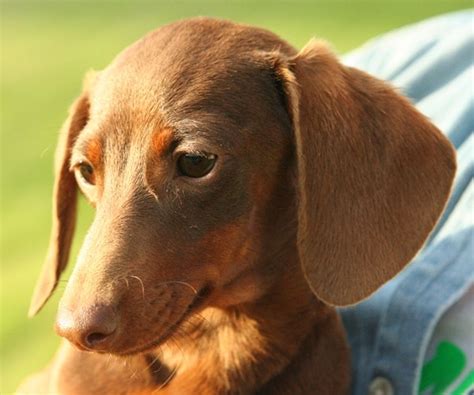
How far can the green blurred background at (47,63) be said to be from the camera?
15.0 ft

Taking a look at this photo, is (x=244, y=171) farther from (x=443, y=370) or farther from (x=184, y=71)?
(x=443, y=370)

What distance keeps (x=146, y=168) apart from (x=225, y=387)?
59cm

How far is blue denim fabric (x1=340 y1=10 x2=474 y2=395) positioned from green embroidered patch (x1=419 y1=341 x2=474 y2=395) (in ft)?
0.08

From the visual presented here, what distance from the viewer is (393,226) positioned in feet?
7.24

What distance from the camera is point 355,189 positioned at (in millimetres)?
2193

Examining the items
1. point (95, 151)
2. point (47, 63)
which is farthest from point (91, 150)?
point (47, 63)

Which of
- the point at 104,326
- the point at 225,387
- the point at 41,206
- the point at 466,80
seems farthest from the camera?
the point at 41,206

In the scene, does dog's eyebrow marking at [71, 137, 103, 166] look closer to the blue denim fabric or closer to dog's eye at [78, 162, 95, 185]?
dog's eye at [78, 162, 95, 185]

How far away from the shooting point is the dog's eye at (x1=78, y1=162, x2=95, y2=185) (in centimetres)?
224

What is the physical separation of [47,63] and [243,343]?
680cm

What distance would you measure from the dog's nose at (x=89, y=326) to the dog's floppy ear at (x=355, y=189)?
531mm

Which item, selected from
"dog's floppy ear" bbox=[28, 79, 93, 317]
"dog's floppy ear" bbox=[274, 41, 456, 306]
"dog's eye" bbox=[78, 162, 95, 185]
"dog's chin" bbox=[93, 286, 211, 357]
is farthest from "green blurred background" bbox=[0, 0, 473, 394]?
"dog's floppy ear" bbox=[274, 41, 456, 306]

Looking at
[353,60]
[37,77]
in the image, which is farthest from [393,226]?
[37,77]

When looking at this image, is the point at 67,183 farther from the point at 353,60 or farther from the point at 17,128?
the point at 17,128
